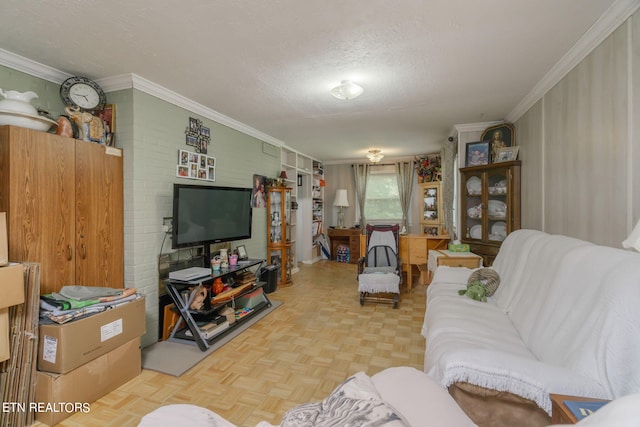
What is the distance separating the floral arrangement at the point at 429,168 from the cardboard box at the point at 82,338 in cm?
552

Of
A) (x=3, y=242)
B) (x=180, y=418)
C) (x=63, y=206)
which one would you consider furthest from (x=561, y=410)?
(x=63, y=206)

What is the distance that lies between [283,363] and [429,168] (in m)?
4.98

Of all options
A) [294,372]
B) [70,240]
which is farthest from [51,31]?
[294,372]

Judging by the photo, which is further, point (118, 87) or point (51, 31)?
point (118, 87)

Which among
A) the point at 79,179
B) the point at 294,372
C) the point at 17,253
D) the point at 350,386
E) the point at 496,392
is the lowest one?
the point at 294,372

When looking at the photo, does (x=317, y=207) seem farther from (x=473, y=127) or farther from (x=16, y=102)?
(x=16, y=102)

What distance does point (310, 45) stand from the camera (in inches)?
79.6

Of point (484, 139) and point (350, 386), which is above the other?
point (484, 139)

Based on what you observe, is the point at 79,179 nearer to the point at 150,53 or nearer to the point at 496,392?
the point at 150,53

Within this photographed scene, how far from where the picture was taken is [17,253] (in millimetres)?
1879

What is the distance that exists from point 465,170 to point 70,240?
4.23 metres

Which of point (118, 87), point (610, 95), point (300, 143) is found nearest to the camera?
point (610, 95)

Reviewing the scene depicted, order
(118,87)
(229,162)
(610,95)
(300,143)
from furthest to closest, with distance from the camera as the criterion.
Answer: (300,143)
(229,162)
(118,87)
(610,95)

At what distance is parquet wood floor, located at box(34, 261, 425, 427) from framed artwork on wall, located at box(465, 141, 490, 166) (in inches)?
79.2
